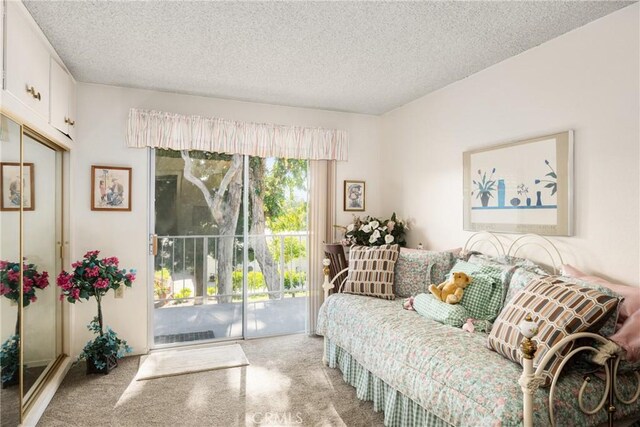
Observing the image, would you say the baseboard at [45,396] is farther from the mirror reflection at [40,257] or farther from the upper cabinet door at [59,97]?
the upper cabinet door at [59,97]

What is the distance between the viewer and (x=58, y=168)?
321 centimetres

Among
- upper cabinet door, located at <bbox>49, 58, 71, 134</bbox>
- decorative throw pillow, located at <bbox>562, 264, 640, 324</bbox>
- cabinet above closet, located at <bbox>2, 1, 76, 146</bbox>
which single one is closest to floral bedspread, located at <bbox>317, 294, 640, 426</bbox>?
decorative throw pillow, located at <bbox>562, 264, 640, 324</bbox>

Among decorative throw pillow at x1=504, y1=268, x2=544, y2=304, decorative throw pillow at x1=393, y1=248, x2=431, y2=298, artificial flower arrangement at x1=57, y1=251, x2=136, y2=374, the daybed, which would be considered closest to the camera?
the daybed

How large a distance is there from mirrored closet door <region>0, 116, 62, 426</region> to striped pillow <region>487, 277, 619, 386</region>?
2689 millimetres

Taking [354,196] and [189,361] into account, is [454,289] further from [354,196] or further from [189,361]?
[189,361]

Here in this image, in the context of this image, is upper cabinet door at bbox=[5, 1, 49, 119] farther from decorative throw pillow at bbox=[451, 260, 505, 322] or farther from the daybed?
decorative throw pillow at bbox=[451, 260, 505, 322]

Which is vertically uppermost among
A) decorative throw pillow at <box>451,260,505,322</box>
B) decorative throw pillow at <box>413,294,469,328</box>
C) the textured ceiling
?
the textured ceiling

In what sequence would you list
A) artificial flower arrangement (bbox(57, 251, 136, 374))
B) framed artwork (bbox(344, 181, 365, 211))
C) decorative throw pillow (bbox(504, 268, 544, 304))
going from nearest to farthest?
decorative throw pillow (bbox(504, 268, 544, 304)), artificial flower arrangement (bbox(57, 251, 136, 374)), framed artwork (bbox(344, 181, 365, 211))

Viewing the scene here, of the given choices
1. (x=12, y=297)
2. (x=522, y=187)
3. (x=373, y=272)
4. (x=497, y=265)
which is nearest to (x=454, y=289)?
(x=497, y=265)

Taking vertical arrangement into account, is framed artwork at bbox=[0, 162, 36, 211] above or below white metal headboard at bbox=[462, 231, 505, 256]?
above

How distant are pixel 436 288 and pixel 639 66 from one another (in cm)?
176

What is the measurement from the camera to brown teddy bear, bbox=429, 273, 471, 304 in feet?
8.52

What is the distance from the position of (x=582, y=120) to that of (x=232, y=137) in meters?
3.01

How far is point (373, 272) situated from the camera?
331cm
